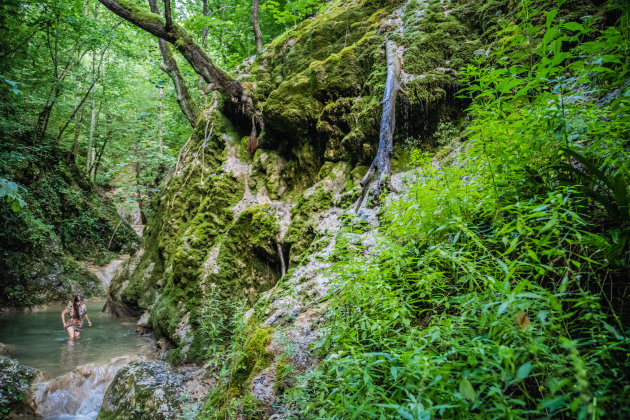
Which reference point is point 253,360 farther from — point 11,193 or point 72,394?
point 72,394

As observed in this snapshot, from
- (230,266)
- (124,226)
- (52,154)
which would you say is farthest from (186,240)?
(124,226)

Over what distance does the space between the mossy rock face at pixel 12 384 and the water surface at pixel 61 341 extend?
50cm

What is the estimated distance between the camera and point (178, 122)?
1591cm

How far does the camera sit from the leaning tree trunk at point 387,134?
14.9 ft

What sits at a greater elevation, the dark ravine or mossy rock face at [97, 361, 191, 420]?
the dark ravine

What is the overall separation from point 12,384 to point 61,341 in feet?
11.7

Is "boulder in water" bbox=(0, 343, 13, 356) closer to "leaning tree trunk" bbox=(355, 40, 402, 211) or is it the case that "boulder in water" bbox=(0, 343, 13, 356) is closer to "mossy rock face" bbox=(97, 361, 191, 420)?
"mossy rock face" bbox=(97, 361, 191, 420)

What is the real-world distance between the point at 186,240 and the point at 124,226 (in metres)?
15.7

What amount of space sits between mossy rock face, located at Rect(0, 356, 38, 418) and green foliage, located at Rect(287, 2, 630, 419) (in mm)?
6571

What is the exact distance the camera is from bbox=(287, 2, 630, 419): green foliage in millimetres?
1161

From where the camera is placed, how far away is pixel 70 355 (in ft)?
25.3

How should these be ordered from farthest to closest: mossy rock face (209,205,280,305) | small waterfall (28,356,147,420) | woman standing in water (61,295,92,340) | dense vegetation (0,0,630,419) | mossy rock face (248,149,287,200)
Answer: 1. woman standing in water (61,295,92,340)
2. mossy rock face (248,149,287,200)
3. mossy rock face (209,205,280,305)
4. small waterfall (28,356,147,420)
5. dense vegetation (0,0,630,419)

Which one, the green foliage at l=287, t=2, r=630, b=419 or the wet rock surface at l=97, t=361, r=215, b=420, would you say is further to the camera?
the wet rock surface at l=97, t=361, r=215, b=420

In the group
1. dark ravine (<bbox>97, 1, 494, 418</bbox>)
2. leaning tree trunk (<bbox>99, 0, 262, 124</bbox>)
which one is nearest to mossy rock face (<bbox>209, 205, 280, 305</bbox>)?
dark ravine (<bbox>97, 1, 494, 418</bbox>)
